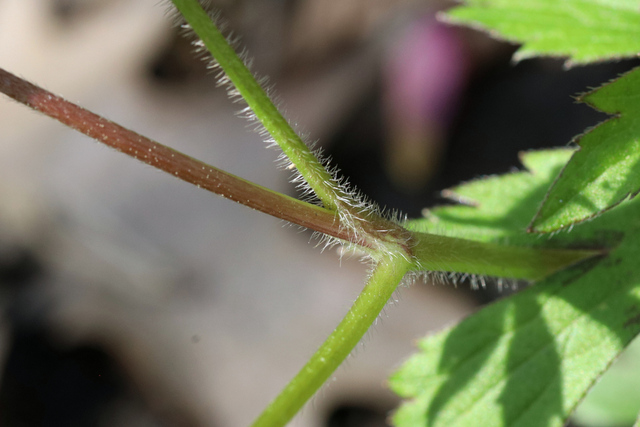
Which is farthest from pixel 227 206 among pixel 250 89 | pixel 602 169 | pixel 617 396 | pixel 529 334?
pixel 602 169

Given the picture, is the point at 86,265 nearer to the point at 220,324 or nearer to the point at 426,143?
the point at 220,324

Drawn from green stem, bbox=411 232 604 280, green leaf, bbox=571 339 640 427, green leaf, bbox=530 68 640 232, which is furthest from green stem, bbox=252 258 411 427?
green leaf, bbox=571 339 640 427

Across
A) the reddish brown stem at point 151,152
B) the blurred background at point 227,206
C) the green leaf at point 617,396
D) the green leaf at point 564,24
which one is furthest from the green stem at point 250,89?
the blurred background at point 227,206

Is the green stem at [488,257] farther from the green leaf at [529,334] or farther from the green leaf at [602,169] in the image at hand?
the green leaf at [602,169]

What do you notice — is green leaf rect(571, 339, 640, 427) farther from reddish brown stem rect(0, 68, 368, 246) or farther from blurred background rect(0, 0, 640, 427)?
reddish brown stem rect(0, 68, 368, 246)

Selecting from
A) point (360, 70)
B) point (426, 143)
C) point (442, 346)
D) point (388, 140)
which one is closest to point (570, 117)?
point (426, 143)
